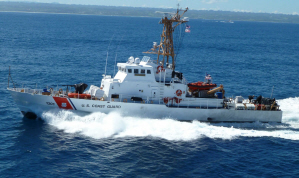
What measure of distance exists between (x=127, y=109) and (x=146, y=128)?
2.51m

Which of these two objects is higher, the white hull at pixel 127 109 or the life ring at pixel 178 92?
the life ring at pixel 178 92

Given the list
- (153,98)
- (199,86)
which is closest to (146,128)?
(153,98)

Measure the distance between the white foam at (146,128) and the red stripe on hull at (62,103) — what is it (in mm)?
517

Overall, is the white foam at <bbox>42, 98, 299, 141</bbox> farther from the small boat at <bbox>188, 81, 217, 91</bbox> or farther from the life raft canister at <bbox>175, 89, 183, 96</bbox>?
the small boat at <bbox>188, 81, 217, 91</bbox>

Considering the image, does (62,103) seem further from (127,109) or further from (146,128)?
(146,128)

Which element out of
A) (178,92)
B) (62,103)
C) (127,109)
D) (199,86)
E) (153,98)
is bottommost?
(127,109)

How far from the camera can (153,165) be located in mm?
21188

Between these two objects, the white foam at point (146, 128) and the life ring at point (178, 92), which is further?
the life ring at point (178, 92)

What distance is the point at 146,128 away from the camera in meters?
26.6

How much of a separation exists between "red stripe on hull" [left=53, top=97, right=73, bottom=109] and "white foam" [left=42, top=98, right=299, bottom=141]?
52 cm

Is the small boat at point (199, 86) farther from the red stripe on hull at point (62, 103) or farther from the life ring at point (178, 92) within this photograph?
the red stripe on hull at point (62, 103)

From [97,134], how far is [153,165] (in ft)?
20.9

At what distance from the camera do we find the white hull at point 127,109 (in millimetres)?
27359

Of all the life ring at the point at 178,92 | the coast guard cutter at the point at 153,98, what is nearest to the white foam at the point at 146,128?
the coast guard cutter at the point at 153,98
